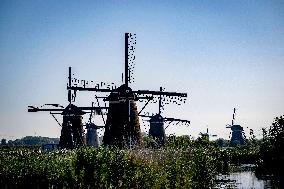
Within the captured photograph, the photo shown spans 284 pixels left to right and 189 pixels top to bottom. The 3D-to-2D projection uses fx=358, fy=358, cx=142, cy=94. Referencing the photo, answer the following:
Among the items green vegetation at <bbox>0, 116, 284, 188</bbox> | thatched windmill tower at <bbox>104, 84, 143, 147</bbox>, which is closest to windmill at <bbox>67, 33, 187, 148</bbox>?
thatched windmill tower at <bbox>104, 84, 143, 147</bbox>

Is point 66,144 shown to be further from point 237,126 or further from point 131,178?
point 237,126

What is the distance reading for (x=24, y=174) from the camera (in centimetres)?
1375

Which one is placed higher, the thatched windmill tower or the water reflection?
the thatched windmill tower

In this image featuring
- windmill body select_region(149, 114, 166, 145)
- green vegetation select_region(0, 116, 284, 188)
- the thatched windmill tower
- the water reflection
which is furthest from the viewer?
windmill body select_region(149, 114, 166, 145)

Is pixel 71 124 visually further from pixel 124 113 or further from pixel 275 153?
pixel 275 153

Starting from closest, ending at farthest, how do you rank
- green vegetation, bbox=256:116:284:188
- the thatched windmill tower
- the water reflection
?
green vegetation, bbox=256:116:284:188 < the water reflection < the thatched windmill tower

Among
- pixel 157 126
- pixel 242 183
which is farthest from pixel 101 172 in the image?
pixel 157 126

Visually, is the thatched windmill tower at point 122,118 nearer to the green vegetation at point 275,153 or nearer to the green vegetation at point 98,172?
the green vegetation at point 98,172

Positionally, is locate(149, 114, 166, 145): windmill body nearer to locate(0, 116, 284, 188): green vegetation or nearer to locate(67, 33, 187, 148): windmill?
locate(67, 33, 187, 148): windmill

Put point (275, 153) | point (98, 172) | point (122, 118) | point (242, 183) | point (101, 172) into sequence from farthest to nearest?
point (122, 118) → point (242, 183) → point (98, 172) → point (101, 172) → point (275, 153)

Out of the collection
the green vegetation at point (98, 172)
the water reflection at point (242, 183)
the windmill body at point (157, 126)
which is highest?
the windmill body at point (157, 126)

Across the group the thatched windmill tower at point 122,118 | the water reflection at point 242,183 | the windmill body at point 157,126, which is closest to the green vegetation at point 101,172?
Result: the water reflection at point 242,183

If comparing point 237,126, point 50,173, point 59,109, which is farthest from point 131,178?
point 237,126

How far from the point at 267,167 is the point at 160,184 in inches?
177
